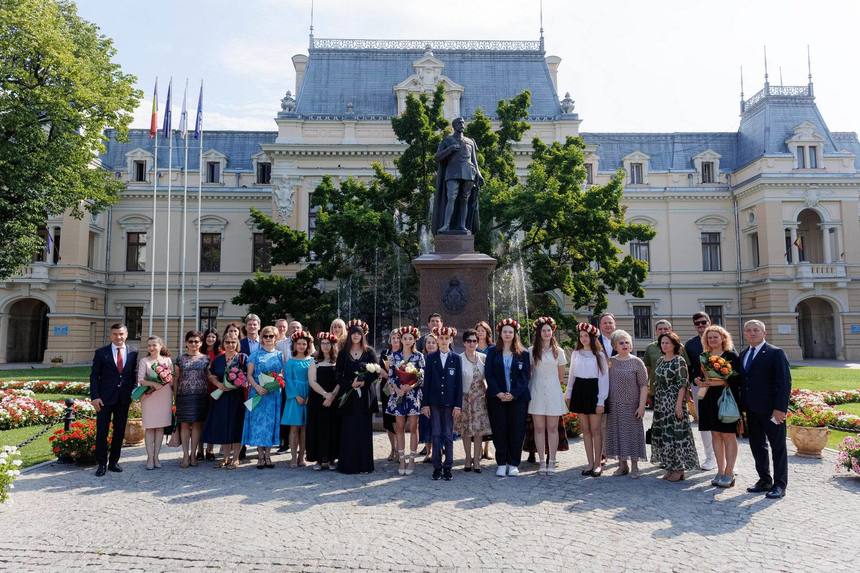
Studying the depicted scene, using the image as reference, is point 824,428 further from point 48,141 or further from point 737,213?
point 737,213

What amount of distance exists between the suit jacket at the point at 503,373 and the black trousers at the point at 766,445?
269 centimetres

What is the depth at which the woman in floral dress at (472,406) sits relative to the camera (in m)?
7.88

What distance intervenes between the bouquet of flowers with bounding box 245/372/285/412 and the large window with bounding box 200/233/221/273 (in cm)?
3123

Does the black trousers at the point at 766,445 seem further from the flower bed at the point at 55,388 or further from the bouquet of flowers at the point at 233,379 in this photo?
the flower bed at the point at 55,388

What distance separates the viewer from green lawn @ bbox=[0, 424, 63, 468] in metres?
8.82

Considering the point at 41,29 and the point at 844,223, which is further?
the point at 844,223

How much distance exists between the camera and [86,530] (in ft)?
18.5

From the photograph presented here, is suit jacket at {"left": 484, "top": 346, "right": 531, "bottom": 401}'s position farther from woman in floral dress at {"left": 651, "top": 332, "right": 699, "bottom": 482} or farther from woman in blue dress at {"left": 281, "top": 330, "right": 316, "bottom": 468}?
woman in blue dress at {"left": 281, "top": 330, "right": 316, "bottom": 468}

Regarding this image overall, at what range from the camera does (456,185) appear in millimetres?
11828

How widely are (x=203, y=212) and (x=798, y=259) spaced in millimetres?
36649

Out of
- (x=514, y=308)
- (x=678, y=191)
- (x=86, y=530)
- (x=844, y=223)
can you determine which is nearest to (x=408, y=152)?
(x=514, y=308)

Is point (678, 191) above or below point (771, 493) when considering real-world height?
above

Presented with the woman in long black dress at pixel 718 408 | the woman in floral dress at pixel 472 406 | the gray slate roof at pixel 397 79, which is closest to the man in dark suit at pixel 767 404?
the woman in long black dress at pixel 718 408

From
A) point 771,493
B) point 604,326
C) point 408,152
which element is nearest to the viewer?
point 771,493
